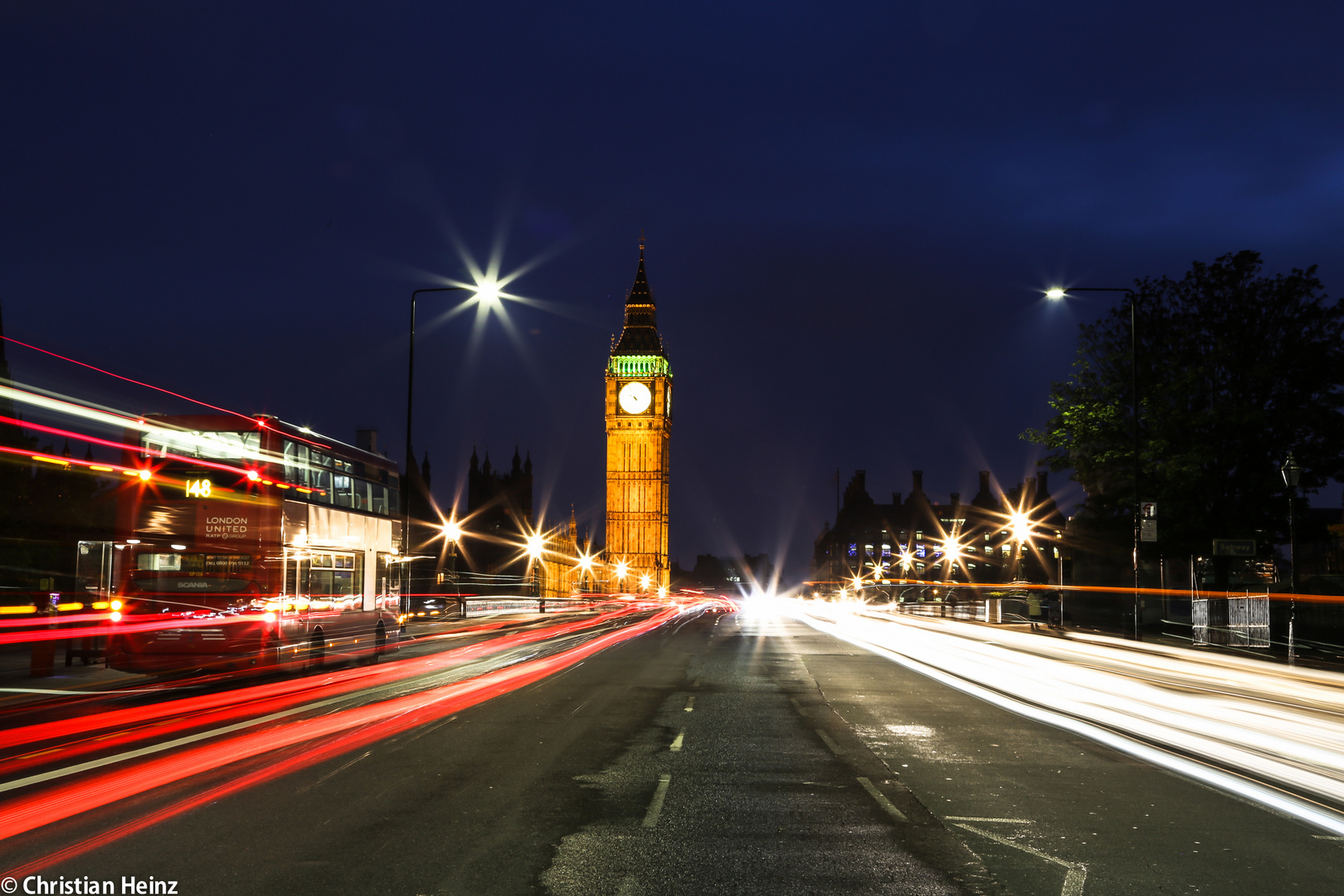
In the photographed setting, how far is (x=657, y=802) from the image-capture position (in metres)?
8.87

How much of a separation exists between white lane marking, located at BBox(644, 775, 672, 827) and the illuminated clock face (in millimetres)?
141433

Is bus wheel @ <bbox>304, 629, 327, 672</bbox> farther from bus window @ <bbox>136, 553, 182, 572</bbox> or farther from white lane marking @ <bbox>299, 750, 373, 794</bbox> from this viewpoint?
white lane marking @ <bbox>299, 750, 373, 794</bbox>

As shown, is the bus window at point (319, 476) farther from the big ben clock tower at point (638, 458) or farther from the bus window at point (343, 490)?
the big ben clock tower at point (638, 458)

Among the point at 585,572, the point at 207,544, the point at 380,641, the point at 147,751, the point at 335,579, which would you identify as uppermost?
the point at 207,544

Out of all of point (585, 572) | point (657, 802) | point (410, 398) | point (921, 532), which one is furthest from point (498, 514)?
point (657, 802)

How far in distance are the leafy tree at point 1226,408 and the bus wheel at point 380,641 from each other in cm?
2518

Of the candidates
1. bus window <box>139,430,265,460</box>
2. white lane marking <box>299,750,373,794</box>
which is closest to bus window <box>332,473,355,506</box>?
bus window <box>139,430,265,460</box>

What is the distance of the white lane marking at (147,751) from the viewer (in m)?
9.37

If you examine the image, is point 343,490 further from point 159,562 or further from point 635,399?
point 635,399

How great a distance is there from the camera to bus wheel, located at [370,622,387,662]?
Answer: 2562 centimetres

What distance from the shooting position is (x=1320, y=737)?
440 inches

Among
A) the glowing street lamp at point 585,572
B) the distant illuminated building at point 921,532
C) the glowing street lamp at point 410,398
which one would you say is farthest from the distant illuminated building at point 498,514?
the glowing street lamp at point 410,398

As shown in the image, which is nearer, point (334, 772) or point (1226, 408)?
point (334, 772)

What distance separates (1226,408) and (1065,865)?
32066mm
